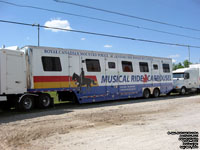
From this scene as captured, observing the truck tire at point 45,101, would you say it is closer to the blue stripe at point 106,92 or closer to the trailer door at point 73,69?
the blue stripe at point 106,92

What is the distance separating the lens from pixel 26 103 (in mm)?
10688

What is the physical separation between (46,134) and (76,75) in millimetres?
6786

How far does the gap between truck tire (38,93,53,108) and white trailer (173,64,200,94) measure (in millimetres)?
13396

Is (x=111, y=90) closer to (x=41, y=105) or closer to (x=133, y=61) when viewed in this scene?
(x=133, y=61)

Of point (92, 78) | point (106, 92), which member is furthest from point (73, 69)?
point (106, 92)

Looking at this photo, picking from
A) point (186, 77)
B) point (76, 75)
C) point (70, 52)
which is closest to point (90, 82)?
point (76, 75)

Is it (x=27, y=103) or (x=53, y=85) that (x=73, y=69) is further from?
(x=27, y=103)

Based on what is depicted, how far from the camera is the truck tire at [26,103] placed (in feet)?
34.3

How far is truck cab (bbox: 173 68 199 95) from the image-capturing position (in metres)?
20.7

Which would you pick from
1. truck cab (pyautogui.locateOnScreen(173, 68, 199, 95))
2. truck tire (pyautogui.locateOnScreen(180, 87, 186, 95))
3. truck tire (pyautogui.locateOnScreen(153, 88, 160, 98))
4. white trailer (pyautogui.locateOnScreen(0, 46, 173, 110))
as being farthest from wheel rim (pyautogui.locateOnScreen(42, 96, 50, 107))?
truck tire (pyautogui.locateOnScreen(180, 87, 186, 95))

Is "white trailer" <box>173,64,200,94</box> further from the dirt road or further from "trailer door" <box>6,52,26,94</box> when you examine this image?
"trailer door" <box>6,52,26,94</box>

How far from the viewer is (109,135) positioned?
5.92 meters

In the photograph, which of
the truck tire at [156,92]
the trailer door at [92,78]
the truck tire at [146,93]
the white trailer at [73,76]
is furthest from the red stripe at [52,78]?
the truck tire at [156,92]

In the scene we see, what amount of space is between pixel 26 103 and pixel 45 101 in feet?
3.63
